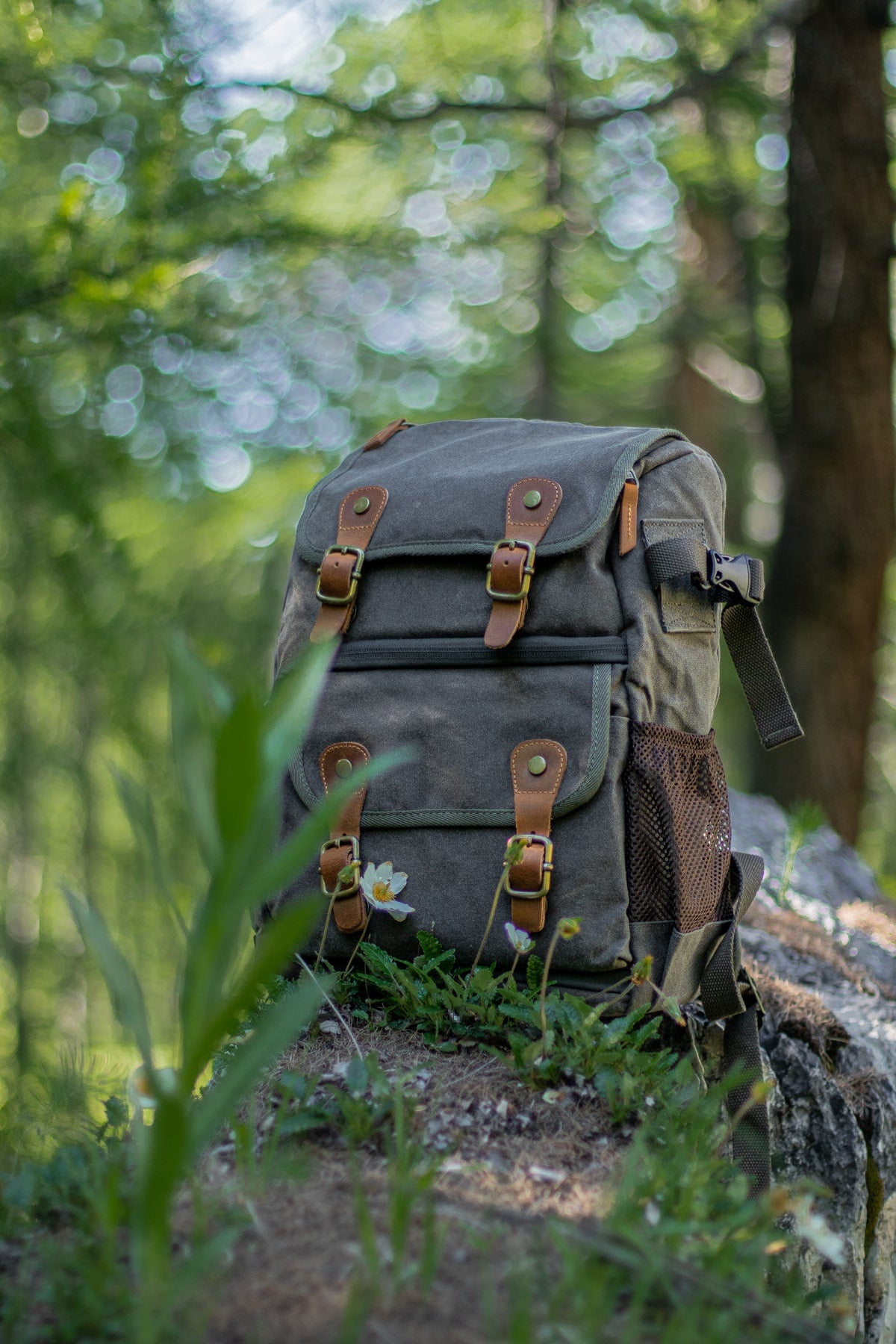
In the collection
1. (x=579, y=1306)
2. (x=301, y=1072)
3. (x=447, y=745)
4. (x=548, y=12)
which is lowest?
(x=301, y=1072)

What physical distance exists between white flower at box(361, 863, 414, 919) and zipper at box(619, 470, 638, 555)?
2.54 feet

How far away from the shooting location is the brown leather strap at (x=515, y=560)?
6.47 feet

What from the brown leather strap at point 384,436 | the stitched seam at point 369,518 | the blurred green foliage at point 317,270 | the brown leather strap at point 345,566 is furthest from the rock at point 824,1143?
the blurred green foliage at point 317,270

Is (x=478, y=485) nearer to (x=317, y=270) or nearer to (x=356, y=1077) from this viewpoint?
(x=356, y=1077)

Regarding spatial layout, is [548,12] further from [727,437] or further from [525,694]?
[525,694]

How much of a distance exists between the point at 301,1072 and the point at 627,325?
7.34m

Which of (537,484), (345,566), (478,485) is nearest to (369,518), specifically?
(345,566)

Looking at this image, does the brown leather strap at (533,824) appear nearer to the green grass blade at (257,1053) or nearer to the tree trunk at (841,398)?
the green grass blade at (257,1053)

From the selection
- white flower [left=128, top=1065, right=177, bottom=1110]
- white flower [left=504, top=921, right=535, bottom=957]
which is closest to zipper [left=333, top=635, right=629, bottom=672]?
white flower [left=504, top=921, right=535, bottom=957]

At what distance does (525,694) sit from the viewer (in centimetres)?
198

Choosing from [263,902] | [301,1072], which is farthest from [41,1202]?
[263,902]

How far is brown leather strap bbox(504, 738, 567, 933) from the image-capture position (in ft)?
6.10

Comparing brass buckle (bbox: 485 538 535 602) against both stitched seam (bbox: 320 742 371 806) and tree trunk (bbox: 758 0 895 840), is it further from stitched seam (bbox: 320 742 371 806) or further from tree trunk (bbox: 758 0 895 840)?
tree trunk (bbox: 758 0 895 840)

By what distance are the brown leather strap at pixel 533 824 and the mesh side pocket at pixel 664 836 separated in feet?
0.49
